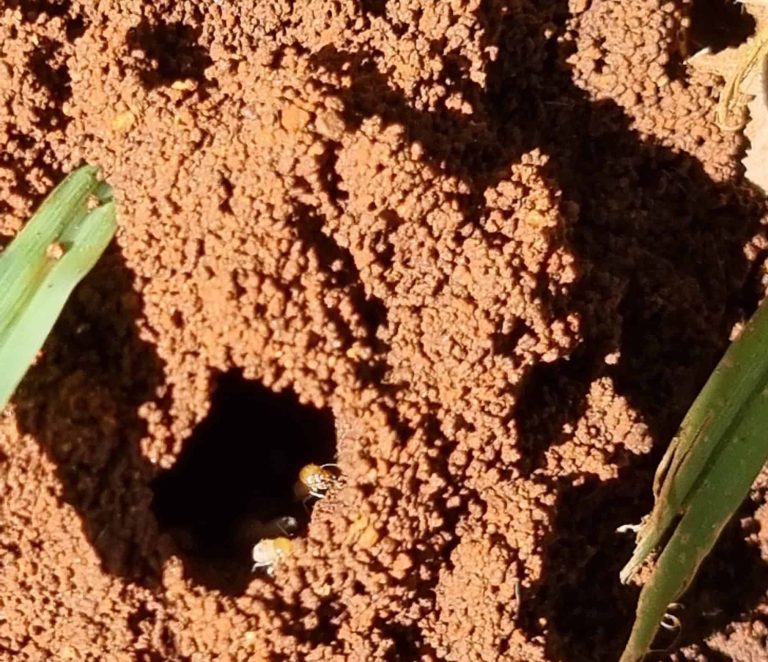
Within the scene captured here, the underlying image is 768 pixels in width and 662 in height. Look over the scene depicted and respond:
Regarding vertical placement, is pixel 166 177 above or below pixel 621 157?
below

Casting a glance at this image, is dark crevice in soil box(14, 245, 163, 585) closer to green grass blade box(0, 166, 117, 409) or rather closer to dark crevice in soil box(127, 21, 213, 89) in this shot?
green grass blade box(0, 166, 117, 409)

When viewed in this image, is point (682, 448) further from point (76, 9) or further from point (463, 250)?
point (76, 9)

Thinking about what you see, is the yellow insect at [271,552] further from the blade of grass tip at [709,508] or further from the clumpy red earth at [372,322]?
the blade of grass tip at [709,508]

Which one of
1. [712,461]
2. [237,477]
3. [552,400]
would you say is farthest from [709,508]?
[237,477]

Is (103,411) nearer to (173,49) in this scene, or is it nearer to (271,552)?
(271,552)

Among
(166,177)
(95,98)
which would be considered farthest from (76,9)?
(166,177)
